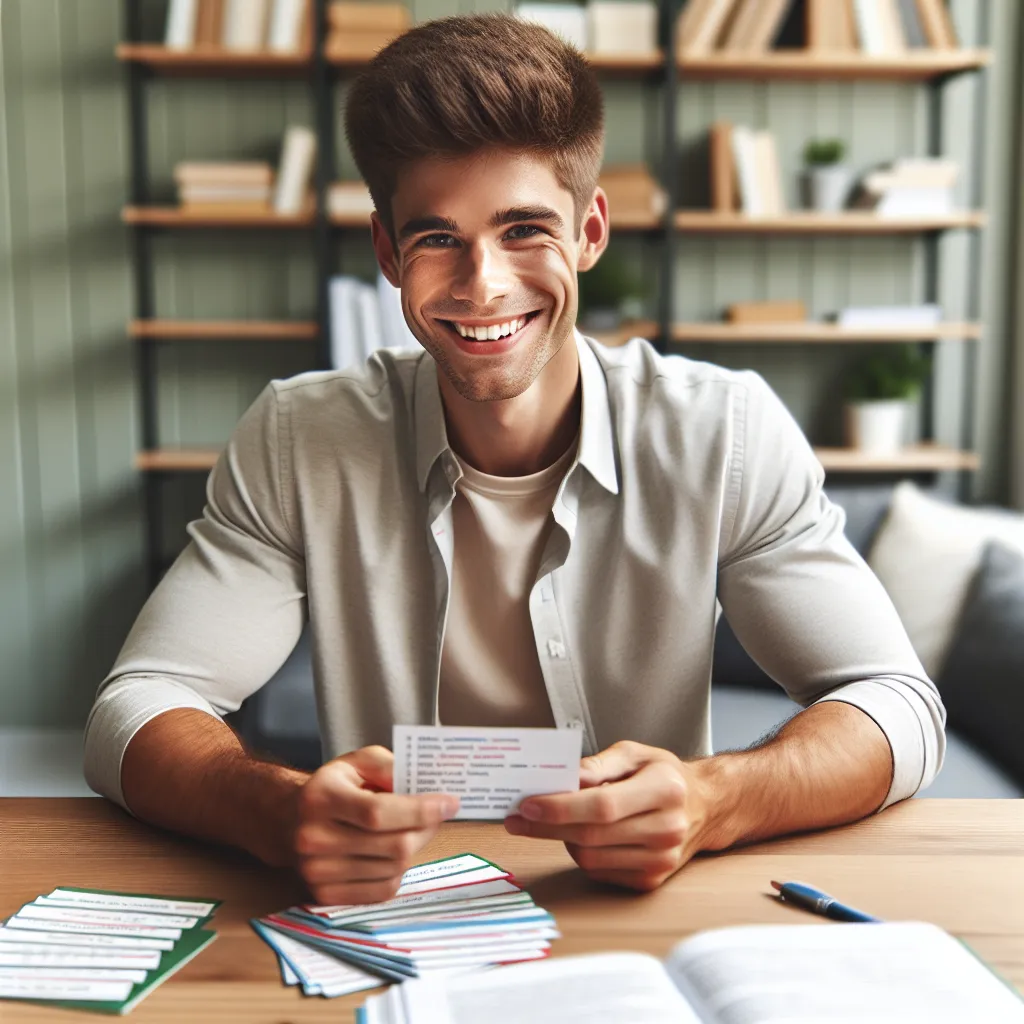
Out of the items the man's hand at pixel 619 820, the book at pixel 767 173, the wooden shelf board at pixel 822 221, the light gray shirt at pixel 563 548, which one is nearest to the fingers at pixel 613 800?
the man's hand at pixel 619 820

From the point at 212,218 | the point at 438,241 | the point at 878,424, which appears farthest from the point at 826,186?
the point at 438,241

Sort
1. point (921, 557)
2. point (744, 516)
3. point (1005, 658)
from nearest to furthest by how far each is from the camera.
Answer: point (744, 516) → point (1005, 658) → point (921, 557)

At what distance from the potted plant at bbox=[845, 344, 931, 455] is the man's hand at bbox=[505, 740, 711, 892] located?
2483 mm

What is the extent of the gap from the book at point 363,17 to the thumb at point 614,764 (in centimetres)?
263

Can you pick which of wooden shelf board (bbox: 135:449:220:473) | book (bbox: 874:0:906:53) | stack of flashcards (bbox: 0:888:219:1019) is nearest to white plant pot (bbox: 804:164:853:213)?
book (bbox: 874:0:906:53)

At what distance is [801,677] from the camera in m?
1.17

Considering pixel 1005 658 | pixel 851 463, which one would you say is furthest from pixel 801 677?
pixel 851 463

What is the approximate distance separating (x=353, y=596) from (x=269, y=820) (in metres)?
0.51

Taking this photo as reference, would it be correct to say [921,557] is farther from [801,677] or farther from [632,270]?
[801,677]

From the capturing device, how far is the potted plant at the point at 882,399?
10.2 ft

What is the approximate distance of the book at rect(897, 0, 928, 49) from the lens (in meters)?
3.00

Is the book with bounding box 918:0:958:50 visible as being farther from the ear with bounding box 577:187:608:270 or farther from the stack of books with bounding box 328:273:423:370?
the ear with bounding box 577:187:608:270

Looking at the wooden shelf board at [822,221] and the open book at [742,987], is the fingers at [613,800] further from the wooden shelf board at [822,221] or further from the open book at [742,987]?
the wooden shelf board at [822,221]

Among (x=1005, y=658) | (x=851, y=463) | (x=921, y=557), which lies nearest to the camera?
(x=1005, y=658)
